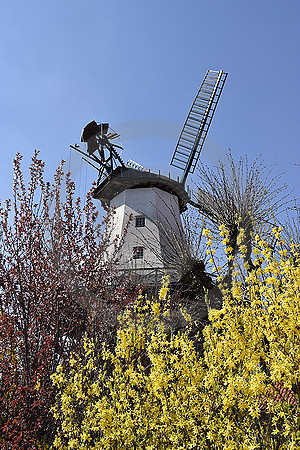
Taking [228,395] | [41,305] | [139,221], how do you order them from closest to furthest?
1. [228,395]
2. [41,305]
3. [139,221]

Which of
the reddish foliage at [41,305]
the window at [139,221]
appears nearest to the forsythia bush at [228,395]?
the reddish foliage at [41,305]

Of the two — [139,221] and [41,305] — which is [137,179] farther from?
[41,305]

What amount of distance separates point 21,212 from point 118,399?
433cm

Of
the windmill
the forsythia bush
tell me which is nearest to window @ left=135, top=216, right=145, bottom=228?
the windmill

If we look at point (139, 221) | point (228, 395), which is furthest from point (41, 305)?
point (139, 221)

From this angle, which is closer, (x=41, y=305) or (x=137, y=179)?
(x=41, y=305)

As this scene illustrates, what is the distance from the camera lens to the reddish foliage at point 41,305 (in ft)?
20.1

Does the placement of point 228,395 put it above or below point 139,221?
below

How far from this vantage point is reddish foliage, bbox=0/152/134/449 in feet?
20.1

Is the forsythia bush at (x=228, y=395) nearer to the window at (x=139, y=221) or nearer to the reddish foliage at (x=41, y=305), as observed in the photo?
the reddish foliage at (x=41, y=305)

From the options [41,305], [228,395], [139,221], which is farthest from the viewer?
[139,221]

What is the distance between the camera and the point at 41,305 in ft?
23.2

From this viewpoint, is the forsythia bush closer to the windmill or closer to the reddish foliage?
the reddish foliage

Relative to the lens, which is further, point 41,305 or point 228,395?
point 41,305
